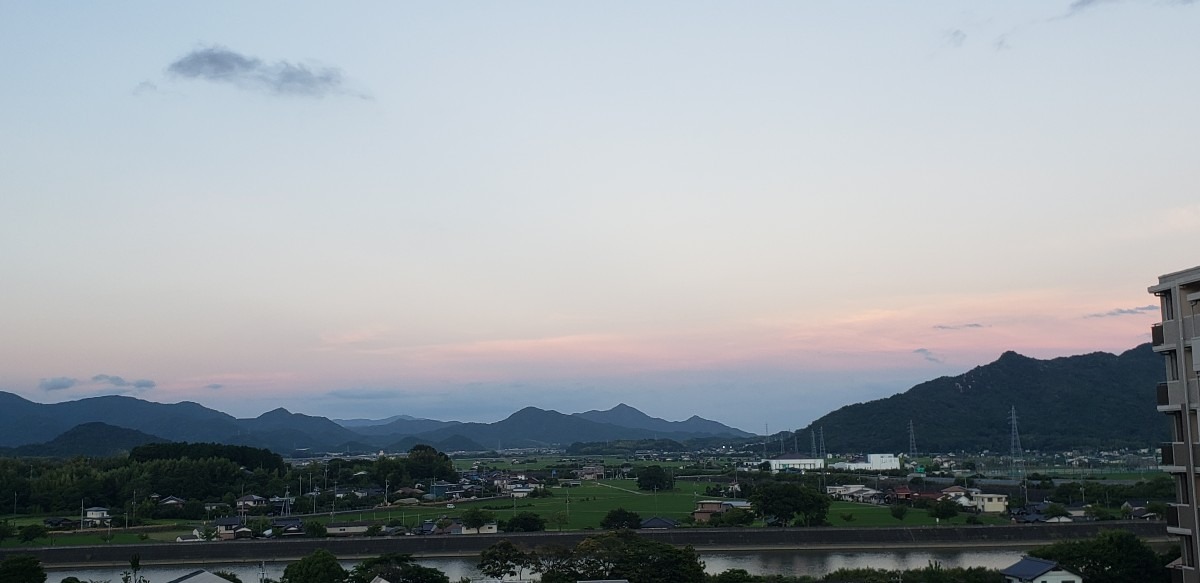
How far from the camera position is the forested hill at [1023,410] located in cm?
7831

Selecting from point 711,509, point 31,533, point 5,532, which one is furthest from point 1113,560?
point 5,532

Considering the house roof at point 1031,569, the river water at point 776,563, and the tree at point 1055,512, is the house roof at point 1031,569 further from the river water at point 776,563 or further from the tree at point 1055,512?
the tree at point 1055,512

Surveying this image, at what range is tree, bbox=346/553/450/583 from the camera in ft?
48.2

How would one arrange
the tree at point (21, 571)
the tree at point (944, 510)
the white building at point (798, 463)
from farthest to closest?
the white building at point (798, 463)
the tree at point (944, 510)
the tree at point (21, 571)

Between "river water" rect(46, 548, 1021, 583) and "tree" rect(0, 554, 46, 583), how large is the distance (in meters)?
4.50

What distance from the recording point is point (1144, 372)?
86812 millimetres

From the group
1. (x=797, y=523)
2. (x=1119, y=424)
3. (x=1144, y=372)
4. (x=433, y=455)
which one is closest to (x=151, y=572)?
(x=797, y=523)

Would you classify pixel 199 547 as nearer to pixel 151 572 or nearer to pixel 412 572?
pixel 151 572

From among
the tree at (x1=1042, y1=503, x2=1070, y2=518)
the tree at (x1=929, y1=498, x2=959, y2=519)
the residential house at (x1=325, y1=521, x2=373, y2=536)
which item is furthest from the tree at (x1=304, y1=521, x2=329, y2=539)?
the tree at (x1=1042, y1=503, x2=1070, y2=518)

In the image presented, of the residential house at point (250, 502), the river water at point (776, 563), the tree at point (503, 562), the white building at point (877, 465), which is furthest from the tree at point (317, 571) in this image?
the white building at point (877, 465)

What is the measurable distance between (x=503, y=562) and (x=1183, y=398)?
13.4m

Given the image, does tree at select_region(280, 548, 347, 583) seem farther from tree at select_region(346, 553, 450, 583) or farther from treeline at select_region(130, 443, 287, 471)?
treeline at select_region(130, 443, 287, 471)

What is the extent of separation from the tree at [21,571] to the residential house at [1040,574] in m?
15.7

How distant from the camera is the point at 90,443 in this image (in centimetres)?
9862
